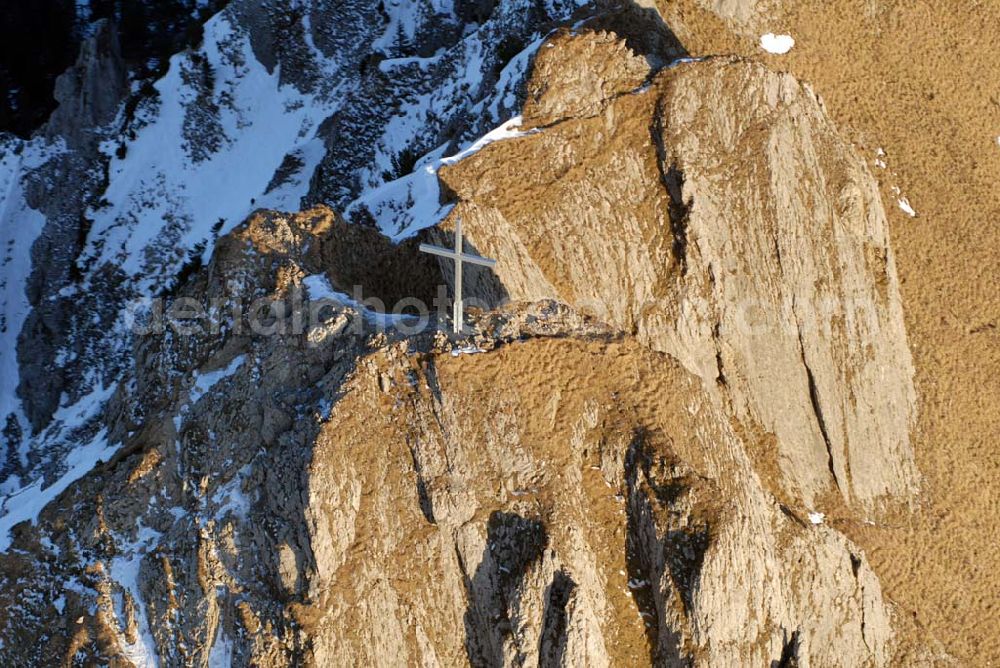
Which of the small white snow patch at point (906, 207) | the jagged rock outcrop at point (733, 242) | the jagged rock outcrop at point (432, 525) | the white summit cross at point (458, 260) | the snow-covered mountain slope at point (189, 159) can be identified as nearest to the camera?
the jagged rock outcrop at point (432, 525)

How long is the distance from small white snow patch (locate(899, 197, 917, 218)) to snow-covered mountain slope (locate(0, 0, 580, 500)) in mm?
9943

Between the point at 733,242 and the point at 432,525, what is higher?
the point at 733,242

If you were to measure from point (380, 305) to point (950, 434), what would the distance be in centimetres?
1048

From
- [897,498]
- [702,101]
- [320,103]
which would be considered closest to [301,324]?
[702,101]

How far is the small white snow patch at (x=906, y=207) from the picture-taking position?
2170 cm

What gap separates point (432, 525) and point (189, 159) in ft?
69.6

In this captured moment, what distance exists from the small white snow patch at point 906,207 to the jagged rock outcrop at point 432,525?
6.66 meters

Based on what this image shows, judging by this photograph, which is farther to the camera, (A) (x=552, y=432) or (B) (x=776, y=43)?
(B) (x=776, y=43)

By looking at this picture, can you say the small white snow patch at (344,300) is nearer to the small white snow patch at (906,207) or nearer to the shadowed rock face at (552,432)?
the shadowed rock face at (552,432)

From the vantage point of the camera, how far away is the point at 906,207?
21.8 meters

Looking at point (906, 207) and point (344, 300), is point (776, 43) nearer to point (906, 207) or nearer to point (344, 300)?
point (906, 207)

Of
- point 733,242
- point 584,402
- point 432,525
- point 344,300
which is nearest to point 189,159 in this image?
point 344,300

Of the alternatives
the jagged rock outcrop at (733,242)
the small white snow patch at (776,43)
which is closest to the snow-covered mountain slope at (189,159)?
the small white snow patch at (776,43)

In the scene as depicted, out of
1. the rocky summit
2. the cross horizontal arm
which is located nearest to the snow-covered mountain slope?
the rocky summit
